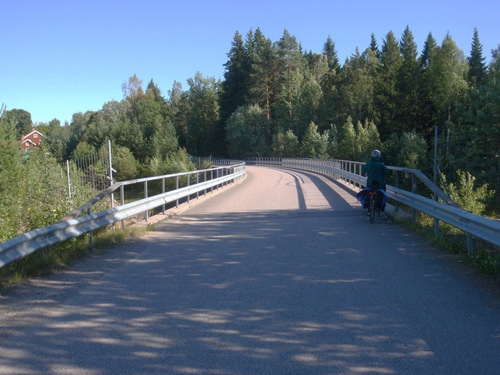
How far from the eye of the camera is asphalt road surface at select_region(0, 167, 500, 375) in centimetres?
373

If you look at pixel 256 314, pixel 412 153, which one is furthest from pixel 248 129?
pixel 256 314

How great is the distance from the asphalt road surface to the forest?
121ft

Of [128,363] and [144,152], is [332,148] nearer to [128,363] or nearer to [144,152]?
[144,152]

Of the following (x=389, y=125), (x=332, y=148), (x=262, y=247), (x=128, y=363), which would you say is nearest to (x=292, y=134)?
(x=332, y=148)

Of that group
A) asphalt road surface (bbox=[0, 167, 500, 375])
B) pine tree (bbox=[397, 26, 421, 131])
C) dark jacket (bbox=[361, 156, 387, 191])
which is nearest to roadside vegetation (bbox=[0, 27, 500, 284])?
pine tree (bbox=[397, 26, 421, 131])

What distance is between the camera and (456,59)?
73375 millimetres

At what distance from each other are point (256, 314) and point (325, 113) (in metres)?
79.9

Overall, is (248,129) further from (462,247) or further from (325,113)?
(462,247)

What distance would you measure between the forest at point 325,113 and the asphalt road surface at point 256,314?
36.8m

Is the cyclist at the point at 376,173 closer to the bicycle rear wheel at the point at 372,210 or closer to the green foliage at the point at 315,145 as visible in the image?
the bicycle rear wheel at the point at 372,210

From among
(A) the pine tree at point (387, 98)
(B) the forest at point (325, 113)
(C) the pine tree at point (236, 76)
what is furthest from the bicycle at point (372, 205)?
(C) the pine tree at point (236, 76)

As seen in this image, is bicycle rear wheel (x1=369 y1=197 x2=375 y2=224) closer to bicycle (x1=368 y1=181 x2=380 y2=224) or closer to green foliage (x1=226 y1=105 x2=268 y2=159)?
bicycle (x1=368 y1=181 x2=380 y2=224)

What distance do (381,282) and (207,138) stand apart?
4156 inches

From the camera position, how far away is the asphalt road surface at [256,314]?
373cm
